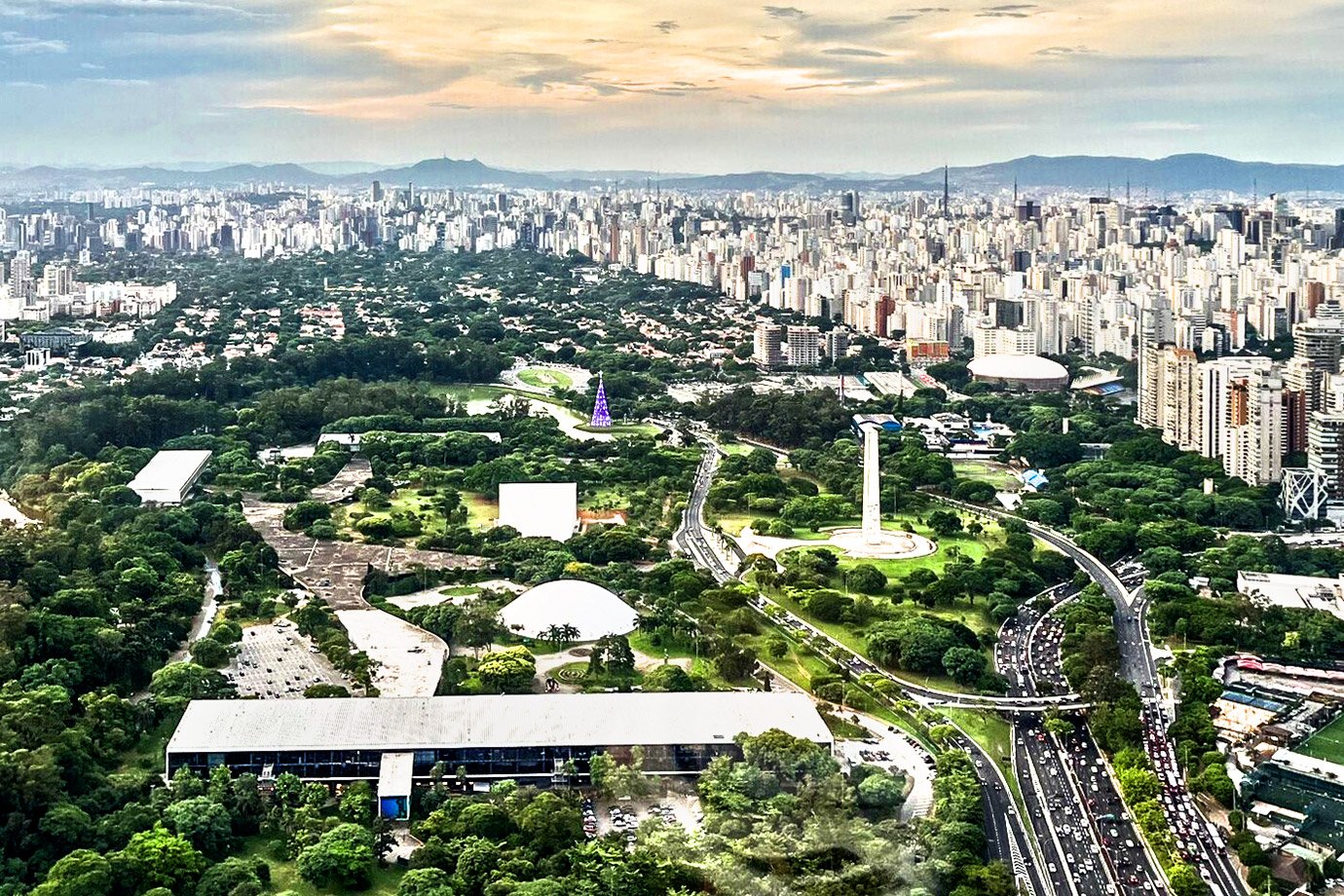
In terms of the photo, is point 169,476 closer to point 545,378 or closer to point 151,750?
point 151,750

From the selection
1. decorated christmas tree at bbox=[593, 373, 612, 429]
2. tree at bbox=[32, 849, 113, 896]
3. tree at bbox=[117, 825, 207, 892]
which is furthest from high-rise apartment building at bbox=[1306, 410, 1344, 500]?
tree at bbox=[32, 849, 113, 896]

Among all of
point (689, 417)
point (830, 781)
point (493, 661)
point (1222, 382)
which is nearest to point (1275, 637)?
point (830, 781)

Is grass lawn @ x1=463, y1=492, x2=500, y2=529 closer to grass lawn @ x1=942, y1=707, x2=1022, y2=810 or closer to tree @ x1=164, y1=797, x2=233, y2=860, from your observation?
grass lawn @ x1=942, y1=707, x2=1022, y2=810

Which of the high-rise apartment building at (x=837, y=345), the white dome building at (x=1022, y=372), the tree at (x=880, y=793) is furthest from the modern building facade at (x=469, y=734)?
the high-rise apartment building at (x=837, y=345)

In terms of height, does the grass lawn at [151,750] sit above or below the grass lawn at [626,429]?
below

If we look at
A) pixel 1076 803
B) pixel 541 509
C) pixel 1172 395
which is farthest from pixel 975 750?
pixel 1172 395

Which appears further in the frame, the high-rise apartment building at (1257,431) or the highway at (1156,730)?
the high-rise apartment building at (1257,431)

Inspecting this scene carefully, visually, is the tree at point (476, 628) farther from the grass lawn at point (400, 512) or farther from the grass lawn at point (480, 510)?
the grass lawn at point (480, 510)
